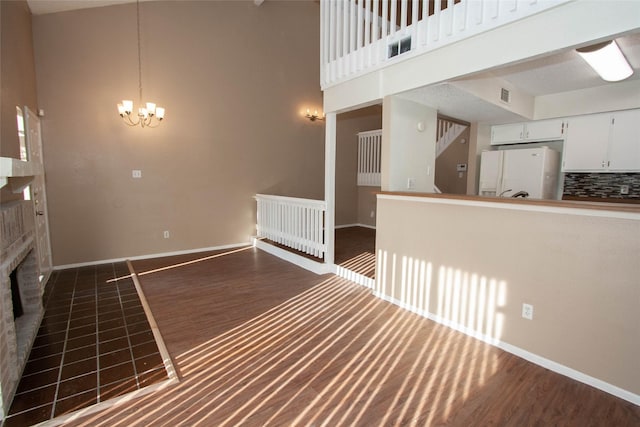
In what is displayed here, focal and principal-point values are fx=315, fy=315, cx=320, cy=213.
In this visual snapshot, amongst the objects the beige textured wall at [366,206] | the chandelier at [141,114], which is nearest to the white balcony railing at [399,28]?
the chandelier at [141,114]

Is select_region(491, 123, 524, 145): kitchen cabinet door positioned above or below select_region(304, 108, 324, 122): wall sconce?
below

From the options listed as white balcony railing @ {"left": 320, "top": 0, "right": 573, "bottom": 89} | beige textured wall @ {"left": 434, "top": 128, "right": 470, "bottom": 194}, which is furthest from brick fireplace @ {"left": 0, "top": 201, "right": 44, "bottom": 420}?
beige textured wall @ {"left": 434, "top": 128, "right": 470, "bottom": 194}

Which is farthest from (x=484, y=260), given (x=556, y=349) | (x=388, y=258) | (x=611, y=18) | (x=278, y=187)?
(x=278, y=187)

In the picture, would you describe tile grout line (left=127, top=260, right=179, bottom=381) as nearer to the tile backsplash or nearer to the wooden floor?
the wooden floor

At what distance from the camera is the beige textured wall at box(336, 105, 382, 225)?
7.39m

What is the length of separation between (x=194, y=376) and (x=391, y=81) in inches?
122

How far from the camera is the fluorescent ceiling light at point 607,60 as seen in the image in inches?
94.4

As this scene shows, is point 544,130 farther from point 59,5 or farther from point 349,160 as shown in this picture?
point 59,5

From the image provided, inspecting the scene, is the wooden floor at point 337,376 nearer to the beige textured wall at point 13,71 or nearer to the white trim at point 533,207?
the white trim at point 533,207

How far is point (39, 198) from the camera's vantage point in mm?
4035

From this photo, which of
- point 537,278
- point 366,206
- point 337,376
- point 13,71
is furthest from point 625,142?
point 13,71

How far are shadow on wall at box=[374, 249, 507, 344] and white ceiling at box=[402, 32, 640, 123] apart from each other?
1.69m

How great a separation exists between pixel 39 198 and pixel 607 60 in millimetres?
6352

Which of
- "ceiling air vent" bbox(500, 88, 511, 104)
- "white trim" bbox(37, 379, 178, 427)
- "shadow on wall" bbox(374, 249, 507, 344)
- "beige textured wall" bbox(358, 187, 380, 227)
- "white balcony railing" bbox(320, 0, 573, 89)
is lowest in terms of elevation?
"white trim" bbox(37, 379, 178, 427)
